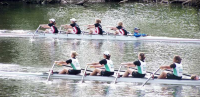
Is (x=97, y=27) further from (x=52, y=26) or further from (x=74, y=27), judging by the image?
(x=52, y=26)

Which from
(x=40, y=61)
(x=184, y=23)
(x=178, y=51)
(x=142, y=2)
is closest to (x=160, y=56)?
(x=178, y=51)

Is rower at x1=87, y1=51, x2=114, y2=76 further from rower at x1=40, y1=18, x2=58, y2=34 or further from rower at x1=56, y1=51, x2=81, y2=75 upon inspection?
rower at x1=40, y1=18, x2=58, y2=34

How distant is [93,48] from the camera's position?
29.9 m

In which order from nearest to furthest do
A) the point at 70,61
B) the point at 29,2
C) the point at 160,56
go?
the point at 70,61 < the point at 160,56 < the point at 29,2

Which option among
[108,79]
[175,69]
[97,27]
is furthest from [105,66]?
[97,27]

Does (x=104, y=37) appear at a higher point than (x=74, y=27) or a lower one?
lower

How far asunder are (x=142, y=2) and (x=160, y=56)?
1482 inches

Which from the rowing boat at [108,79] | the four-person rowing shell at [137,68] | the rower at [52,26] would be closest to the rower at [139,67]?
the four-person rowing shell at [137,68]

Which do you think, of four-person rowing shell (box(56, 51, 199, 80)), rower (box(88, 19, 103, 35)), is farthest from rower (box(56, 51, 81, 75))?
rower (box(88, 19, 103, 35))

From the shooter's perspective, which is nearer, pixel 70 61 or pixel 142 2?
pixel 70 61

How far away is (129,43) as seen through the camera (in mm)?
31859

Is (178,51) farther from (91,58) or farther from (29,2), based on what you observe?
(29,2)

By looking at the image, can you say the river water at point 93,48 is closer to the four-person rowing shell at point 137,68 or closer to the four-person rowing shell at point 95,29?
the four-person rowing shell at point 137,68

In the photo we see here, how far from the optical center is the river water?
19734 millimetres
